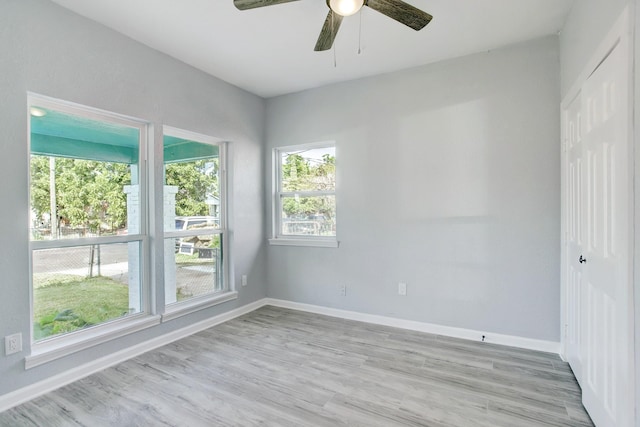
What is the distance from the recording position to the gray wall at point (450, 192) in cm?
267

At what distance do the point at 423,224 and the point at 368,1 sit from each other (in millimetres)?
2054

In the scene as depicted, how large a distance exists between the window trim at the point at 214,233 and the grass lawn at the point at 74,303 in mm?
397

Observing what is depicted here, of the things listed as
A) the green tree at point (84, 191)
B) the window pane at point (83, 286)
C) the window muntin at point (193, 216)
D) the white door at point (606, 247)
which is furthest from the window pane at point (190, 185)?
the white door at point (606, 247)

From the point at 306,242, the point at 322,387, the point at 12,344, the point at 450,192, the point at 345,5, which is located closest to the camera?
the point at 345,5

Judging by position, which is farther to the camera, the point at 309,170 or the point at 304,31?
the point at 309,170

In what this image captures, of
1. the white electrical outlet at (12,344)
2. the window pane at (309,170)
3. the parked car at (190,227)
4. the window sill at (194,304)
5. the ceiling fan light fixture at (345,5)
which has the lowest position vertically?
the window sill at (194,304)

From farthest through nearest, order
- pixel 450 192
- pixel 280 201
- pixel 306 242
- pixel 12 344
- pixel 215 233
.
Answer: pixel 280 201 → pixel 306 242 → pixel 215 233 → pixel 450 192 → pixel 12 344

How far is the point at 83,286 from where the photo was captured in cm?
245

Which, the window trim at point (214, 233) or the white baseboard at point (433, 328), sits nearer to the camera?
the white baseboard at point (433, 328)

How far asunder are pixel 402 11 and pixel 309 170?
2263 mm

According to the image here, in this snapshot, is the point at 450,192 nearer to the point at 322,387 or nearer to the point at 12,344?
the point at 322,387

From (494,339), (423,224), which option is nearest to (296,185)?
A: (423,224)

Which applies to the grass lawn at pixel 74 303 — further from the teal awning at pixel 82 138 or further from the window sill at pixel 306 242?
the window sill at pixel 306 242

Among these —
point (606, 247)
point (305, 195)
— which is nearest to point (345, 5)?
point (606, 247)
